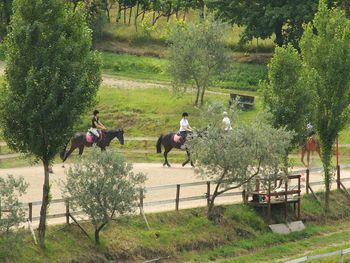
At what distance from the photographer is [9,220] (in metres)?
33.3

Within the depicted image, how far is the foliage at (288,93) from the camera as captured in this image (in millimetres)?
45594

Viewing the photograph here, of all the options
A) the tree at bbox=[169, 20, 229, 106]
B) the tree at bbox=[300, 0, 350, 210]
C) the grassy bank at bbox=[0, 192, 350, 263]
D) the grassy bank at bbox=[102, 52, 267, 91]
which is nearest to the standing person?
the grassy bank at bbox=[0, 192, 350, 263]

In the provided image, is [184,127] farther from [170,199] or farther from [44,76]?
[44,76]

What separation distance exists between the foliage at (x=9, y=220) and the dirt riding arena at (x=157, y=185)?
325cm

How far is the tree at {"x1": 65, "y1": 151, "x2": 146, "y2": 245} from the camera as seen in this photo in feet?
117

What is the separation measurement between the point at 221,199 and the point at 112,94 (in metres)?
27.9

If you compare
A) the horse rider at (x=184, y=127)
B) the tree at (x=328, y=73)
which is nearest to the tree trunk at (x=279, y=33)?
the horse rider at (x=184, y=127)

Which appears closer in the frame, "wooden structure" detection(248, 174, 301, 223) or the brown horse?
"wooden structure" detection(248, 174, 301, 223)

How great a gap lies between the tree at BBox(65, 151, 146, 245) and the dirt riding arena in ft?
3.90

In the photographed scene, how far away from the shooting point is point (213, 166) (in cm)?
4088

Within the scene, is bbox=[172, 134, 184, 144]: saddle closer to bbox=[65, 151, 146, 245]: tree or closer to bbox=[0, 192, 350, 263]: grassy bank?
bbox=[0, 192, 350, 263]: grassy bank

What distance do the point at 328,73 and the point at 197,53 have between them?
890 inches

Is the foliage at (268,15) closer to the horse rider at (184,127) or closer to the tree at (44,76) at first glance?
the horse rider at (184,127)

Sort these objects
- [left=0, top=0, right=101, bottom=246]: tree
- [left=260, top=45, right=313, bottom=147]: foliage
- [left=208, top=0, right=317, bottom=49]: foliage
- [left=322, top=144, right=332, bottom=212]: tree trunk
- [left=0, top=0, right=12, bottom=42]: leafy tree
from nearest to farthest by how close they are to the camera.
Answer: [left=0, top=0, right=101, bottom=246]: tree → [left=260, top=45, right=313, bottom=147]: foliage → [left=322, top=144, right=332, bottom=212]: tree trunk → [left=208, top=0, right=317, bottom=49]: foliage → [left=0, top=0, right=12, bottom=42]: leafy tree
